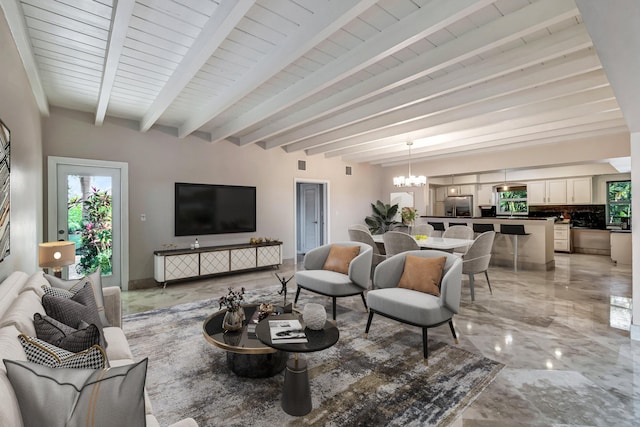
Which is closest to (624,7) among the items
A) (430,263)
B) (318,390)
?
(430,263)

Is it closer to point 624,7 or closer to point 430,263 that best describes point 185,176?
point 430,263

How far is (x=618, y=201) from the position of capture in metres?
7.84

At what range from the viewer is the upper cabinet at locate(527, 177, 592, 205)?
8.20 m

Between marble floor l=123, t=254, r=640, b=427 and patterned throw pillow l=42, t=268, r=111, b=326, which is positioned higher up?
patterned throw pillow l=42, t=268, r=111, b=326

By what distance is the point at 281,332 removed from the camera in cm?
213

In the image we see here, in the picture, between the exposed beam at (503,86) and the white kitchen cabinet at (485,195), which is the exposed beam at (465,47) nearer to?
the exposed beam at (503,86)

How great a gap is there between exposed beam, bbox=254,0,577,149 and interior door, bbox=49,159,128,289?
357 centimetres

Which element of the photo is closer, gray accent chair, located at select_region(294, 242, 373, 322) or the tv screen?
gray accent chair, located at select_region(294, 242, 373, 322)

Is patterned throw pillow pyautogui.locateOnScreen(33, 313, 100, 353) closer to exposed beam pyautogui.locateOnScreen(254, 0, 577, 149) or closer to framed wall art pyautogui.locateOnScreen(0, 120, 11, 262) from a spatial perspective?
framed wall art pyautogui.locateOnScreen(0, 120, 11, 262)

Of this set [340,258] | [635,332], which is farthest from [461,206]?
[340,258]

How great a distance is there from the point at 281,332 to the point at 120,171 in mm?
4257

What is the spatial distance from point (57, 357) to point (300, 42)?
2.45m

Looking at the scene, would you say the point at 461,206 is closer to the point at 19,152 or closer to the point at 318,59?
the point at 318,59

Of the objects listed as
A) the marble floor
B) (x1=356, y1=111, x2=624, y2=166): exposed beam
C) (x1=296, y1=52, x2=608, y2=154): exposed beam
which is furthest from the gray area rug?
(x1=356, y1=111, x2=624, y2=166): exposed beam
